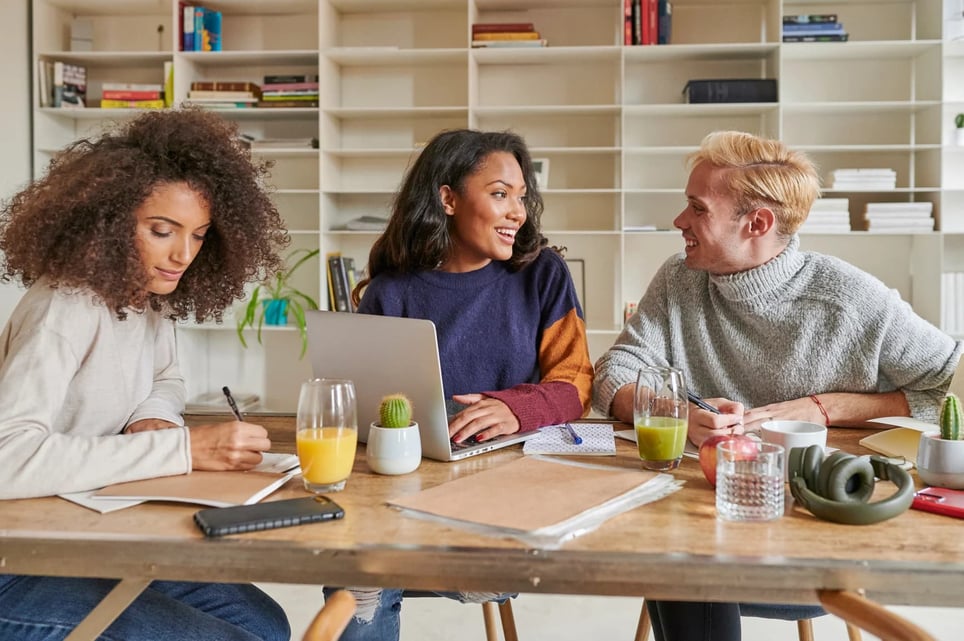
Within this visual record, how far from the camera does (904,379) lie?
159 cm

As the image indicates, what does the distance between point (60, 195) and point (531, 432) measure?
849mm

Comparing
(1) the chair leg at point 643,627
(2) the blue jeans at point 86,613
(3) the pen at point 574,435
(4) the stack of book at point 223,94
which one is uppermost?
(4) the stack of book at point 223,94

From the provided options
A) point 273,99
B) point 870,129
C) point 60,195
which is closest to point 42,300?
point 60,195

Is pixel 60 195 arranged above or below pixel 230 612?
above

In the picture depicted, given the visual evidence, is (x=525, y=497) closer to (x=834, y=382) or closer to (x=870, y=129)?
(x=834, y=382)

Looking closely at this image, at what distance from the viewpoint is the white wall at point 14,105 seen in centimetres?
391

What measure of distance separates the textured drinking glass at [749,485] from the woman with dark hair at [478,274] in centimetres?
71

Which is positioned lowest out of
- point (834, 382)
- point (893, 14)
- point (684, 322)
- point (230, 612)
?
point (230, 612)

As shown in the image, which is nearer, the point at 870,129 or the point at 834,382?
Result: the point at 834,382

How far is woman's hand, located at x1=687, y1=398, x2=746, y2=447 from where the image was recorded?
131 cm

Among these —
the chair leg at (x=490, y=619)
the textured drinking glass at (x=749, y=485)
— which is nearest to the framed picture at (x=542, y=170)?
the chair leg at (x=490, y=619)

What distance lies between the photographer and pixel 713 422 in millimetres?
1312

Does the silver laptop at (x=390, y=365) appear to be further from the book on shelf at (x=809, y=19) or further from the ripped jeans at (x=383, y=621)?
the book on shelf at (x=809, y=19)

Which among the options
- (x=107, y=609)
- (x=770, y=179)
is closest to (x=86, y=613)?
(x=107, y=609)
